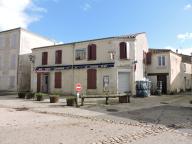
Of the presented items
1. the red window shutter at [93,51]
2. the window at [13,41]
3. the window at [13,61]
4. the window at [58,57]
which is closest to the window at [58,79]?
the window at [58,57]

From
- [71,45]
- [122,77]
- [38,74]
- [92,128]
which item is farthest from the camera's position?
[38,74]

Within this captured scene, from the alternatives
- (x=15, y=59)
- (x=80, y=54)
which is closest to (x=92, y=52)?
(x=80, y=54)

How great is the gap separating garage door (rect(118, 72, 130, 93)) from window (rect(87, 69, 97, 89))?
267 cm

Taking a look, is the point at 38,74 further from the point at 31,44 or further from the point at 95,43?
the point at 95,43

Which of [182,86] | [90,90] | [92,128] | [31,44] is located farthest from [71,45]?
[92,128]

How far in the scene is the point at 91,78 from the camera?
2589cm

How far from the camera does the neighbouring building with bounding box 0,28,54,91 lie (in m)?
32.3

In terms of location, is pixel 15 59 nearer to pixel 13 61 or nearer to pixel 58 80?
pixel 13 61

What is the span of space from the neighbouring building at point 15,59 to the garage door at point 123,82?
14.3 metres

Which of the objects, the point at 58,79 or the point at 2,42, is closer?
the point at 58,79

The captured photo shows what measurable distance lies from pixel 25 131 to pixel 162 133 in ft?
14.6

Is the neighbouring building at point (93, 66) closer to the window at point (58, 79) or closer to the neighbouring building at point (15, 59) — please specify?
the window at point (58, 79)

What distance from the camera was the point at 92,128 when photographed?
8438mm

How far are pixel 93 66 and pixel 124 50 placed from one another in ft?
12.3
